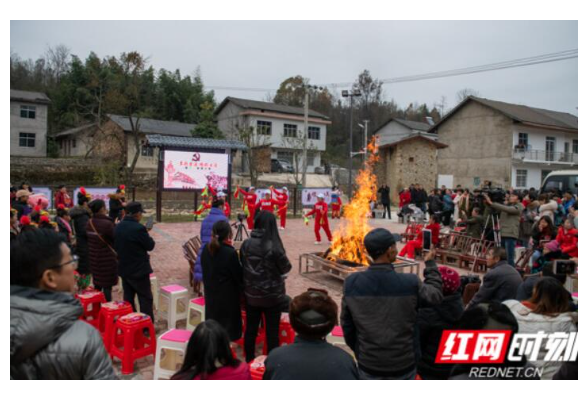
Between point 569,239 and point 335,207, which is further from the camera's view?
point 335,207

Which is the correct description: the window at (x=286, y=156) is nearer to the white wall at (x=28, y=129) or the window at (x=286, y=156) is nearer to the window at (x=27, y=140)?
the white wall at (x=28, y=129)

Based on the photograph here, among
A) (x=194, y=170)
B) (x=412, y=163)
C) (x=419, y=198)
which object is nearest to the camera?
(x=194, y=170)

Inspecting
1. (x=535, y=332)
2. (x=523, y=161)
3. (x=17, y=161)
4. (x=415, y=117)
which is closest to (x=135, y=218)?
(x=535, y=332)

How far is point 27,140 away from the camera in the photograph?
36625 millimetres

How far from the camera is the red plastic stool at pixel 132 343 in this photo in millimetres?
4695

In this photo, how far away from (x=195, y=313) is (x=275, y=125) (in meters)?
37.1

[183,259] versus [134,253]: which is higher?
[134,253]

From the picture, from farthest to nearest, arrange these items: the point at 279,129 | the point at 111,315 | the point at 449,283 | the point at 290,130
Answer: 1. the point at 290,130
2. the point at 279,129
3. the point at 111,315
4. the point at 449,283

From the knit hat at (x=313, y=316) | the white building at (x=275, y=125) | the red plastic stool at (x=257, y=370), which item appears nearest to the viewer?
the knit hat at (x=313, y=316)

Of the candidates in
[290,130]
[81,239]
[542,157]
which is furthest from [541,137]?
[81,239]

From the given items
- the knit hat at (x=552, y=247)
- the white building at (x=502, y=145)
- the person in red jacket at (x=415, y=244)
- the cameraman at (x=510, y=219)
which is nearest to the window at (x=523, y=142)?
the white building at (x=502, y=145)

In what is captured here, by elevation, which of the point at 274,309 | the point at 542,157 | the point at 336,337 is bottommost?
the point at 336,337

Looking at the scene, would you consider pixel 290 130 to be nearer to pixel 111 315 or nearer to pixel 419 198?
pixel 419 198
